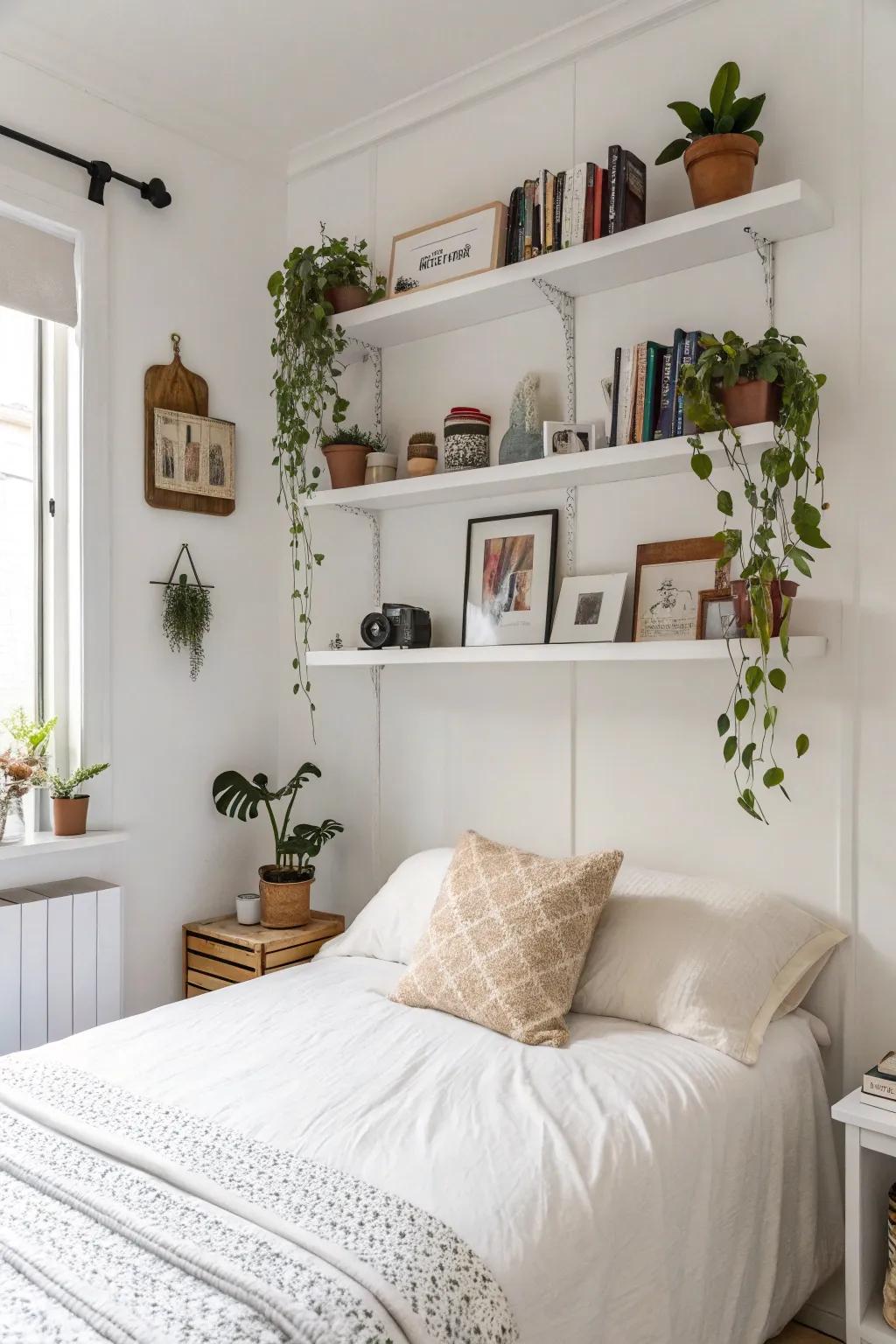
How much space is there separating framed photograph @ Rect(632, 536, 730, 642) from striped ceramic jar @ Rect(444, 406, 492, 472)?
527 millimetres

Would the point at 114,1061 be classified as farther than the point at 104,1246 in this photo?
Yes

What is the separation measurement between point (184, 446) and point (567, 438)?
3.93 feet

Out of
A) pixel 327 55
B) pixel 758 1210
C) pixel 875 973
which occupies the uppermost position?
pixel 327 55

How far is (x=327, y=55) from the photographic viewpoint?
2.71m

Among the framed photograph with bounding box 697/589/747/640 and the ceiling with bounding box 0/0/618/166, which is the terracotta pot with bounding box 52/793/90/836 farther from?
the ceiling with bounding box 0/0/618/166

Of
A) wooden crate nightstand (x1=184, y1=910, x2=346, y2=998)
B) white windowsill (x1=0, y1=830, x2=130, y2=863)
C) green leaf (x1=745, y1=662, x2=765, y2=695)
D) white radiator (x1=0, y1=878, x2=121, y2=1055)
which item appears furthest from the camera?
wooden crate nightstand (x1=184, y1=910, x2=346, y2=998)

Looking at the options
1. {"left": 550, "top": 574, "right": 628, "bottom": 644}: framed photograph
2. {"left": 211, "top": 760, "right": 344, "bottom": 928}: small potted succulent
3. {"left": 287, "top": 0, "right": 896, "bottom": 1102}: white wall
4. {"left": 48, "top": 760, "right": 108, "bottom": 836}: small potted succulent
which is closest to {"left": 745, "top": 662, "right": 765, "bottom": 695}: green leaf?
{"left": 287, "top": 0, "right": 896, "bottom": 1102}: white wall

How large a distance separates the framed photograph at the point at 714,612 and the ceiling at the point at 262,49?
4.85 ft

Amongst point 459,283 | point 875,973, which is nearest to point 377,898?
point 875,973

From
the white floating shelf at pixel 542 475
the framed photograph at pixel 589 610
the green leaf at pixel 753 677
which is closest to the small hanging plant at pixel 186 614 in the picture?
the white floating shelf at pixel 542 475

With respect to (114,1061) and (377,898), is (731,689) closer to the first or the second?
(377,898)

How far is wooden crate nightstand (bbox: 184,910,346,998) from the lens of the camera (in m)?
2.78

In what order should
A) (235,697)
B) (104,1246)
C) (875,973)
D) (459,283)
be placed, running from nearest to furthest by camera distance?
1. (104,1246)
2. (875,973)
3. (459,283)
4. (235,697)

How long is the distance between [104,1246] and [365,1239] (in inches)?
13.3
